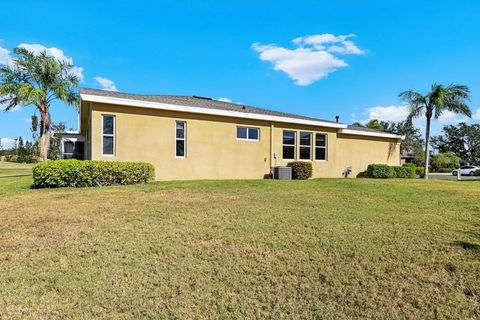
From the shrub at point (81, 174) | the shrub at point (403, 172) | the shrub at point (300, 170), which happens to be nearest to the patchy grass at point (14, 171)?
the shrub at point (81, 174)

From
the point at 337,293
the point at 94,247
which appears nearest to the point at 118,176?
the point at 94,247

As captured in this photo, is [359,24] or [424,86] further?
[424,86]

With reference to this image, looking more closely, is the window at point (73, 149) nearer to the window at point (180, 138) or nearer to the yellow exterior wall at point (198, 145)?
the yellow exterior wall at point (198, 145)

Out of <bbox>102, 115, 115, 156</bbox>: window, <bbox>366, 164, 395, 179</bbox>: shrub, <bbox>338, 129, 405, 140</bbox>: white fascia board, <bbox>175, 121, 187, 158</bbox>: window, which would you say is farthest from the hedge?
<bbox>102, 115, 115, 156</bbox>: window

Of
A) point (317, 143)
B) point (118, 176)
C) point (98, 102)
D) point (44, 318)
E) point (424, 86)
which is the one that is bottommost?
point (44, 318)

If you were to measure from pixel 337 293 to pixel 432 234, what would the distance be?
2843 millimetres

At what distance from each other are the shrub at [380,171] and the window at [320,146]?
383 cm

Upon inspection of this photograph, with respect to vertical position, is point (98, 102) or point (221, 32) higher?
point (221, 32)

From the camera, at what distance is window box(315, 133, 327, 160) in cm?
1748

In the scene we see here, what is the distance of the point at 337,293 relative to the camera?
321cm

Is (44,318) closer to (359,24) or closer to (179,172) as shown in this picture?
(179,172)

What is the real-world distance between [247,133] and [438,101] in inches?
594

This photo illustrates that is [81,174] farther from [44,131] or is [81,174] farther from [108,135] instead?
[44,131]

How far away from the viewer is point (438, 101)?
21.0 metres
